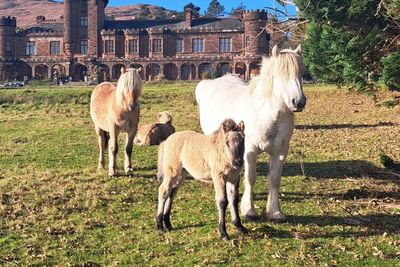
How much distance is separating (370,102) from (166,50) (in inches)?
1910

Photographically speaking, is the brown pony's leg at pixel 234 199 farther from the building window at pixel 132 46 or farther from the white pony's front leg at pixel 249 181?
the building window at pixel 132 46

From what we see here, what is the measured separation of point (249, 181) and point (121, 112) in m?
3.99

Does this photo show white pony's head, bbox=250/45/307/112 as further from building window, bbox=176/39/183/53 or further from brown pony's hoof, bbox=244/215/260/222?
building window, bbox=176/39/183/53

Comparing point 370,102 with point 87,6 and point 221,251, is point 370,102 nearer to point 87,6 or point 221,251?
point 221,251

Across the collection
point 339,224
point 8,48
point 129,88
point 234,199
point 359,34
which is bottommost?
point 339,224

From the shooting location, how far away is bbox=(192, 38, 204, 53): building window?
233 feet

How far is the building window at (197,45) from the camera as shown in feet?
233

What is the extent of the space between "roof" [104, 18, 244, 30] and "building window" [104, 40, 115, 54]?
299 centimetres

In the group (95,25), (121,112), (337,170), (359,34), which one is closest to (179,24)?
(95,25)

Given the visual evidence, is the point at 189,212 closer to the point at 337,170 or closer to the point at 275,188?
the point at 275,188

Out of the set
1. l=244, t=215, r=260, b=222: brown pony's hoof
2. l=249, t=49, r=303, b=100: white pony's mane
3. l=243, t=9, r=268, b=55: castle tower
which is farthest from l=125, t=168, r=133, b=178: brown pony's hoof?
l=243, t=9, r=268, b=55: castle tower

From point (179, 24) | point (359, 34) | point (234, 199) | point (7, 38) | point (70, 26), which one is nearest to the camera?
point (234, 199)

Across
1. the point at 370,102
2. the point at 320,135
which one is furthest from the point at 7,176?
the point at 370,102

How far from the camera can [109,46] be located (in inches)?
2889
